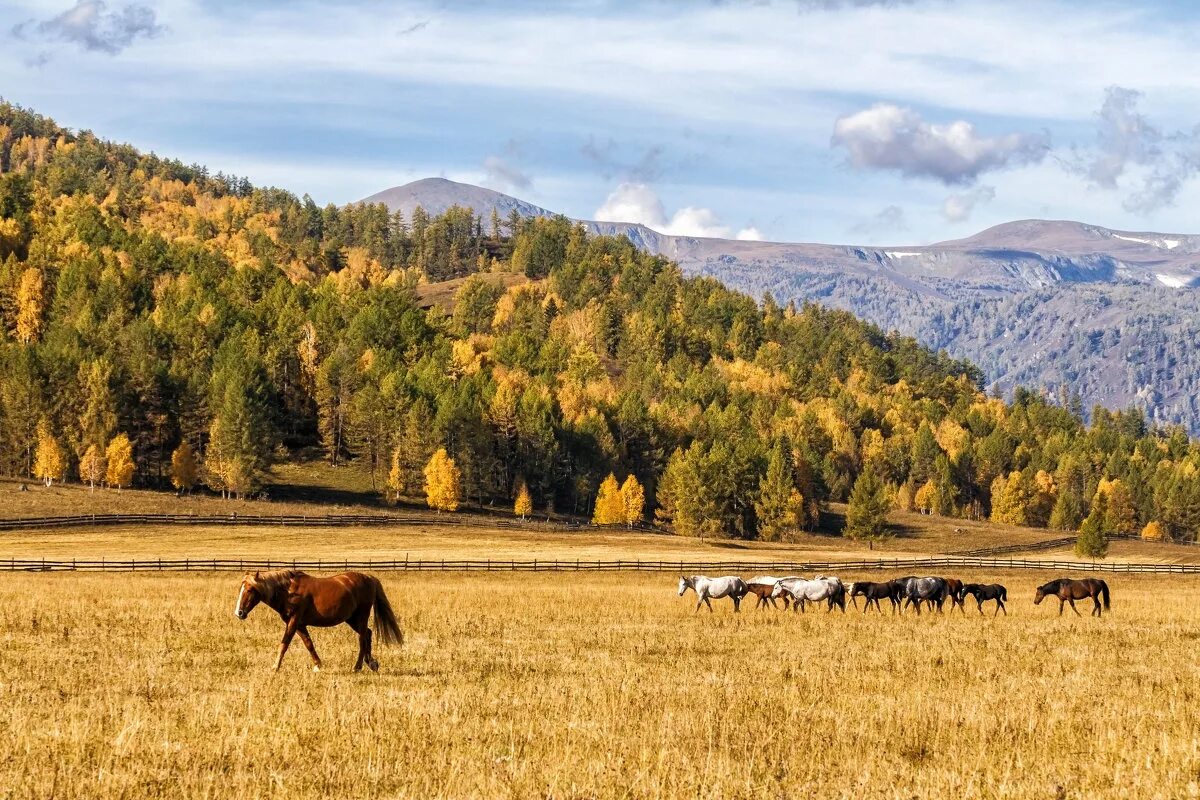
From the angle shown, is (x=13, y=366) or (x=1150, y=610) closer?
(x=1150, y=610)

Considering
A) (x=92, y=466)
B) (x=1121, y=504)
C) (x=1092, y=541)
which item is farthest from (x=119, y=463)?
(x=1121, y=504)

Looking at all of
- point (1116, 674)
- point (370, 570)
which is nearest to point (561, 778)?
point (1116, 674)

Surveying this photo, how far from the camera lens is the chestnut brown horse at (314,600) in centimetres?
2228

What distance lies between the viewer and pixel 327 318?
169 metres

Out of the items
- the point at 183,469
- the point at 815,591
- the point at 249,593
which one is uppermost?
the point at 249,593

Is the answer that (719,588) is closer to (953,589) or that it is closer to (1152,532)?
(953,589)

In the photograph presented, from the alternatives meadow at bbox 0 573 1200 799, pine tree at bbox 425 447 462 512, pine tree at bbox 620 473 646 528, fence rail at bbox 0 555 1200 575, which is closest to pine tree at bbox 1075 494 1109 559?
fence rail at bbox 0 555 1200 575

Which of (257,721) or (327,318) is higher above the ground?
(327,318)

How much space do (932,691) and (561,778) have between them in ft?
31.6

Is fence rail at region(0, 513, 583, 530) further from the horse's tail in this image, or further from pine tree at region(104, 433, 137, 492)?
the horse's tail

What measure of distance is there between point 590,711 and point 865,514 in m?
105

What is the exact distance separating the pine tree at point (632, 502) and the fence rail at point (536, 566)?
43.2 meters

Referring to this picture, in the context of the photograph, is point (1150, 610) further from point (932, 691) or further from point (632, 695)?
point (632, 695)

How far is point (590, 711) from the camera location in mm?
17766
